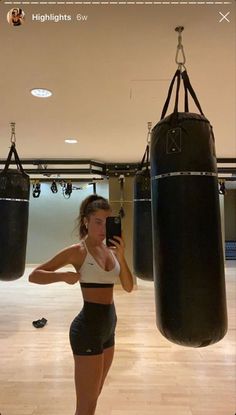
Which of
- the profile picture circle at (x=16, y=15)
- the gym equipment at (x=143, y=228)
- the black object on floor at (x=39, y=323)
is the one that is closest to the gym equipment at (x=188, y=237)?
the profile picture circle at (x=16, y=15)

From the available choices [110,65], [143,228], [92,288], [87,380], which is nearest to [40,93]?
[110,65]

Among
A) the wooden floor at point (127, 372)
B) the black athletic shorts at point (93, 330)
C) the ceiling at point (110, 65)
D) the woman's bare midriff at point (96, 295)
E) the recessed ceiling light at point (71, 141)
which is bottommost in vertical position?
the wooden floor at point (127, 372)

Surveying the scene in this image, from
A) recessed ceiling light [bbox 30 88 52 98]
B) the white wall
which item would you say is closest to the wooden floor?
recessed ceiling light [bbox 30 88 52 98]

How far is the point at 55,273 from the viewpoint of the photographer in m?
1.53

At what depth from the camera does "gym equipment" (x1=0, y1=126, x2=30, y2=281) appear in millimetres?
2373

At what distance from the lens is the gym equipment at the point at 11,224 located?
7.79ft

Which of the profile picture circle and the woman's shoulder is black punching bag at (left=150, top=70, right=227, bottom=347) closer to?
the woman's shoulder

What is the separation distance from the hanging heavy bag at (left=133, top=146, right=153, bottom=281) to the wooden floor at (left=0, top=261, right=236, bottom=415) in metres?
0.85

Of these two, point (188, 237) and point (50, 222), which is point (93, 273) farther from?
point (50, 222)

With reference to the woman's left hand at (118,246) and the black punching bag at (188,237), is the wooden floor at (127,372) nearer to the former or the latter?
the woman's left hand at (118,246)

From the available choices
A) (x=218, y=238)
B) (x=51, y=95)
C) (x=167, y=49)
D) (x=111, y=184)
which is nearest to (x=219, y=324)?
(x=218, y=238)

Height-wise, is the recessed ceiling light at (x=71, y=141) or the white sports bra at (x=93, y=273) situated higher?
the recessed ceiling light at (x=71, y=141)

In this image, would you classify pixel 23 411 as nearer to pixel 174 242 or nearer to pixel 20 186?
pixel 20 186

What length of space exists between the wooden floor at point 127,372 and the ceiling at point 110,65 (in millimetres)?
2199
